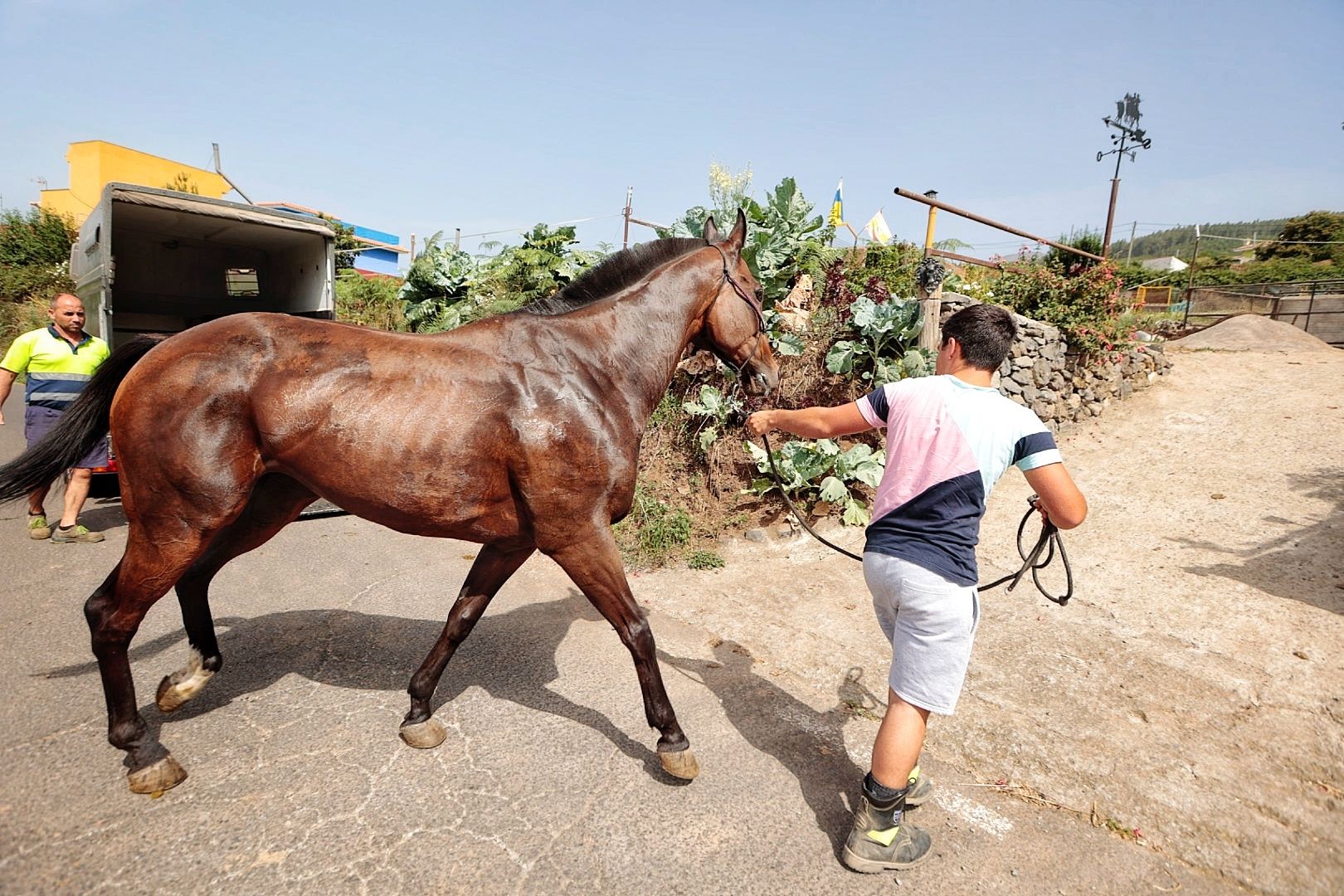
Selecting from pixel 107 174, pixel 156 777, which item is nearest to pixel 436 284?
pixel 156 777

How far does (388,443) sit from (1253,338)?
1443cm

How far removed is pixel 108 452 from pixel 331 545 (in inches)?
76.7

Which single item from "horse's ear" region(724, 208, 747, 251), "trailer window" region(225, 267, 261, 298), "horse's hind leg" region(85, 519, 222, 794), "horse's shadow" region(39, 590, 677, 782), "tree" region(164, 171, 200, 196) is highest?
"tree" region(164, 171, 200, 196)

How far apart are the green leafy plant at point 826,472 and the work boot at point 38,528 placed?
5805mm

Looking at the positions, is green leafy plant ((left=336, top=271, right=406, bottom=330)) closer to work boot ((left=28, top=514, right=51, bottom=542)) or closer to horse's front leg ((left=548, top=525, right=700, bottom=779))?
work boot ((left=28, top=514, right=51, bottom=542))

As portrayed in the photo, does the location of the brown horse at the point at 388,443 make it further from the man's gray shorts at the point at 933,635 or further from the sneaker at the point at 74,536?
the sneaker at the point at 74,536

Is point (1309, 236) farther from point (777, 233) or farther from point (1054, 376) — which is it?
point (777, 233)

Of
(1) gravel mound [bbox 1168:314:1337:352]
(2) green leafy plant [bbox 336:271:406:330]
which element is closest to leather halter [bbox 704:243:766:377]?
(2) green leafy plant [bbox 336:271:406:330]

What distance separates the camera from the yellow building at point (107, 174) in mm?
26188

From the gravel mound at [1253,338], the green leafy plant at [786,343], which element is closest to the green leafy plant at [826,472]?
the green leafy plant at [786,343]

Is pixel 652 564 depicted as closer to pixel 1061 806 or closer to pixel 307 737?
pixel 307 737

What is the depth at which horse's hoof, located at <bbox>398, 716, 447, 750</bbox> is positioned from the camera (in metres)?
2.81

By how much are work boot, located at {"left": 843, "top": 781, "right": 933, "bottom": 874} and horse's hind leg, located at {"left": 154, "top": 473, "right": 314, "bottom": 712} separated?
2.71 metres

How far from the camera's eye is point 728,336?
3119 millimetres
